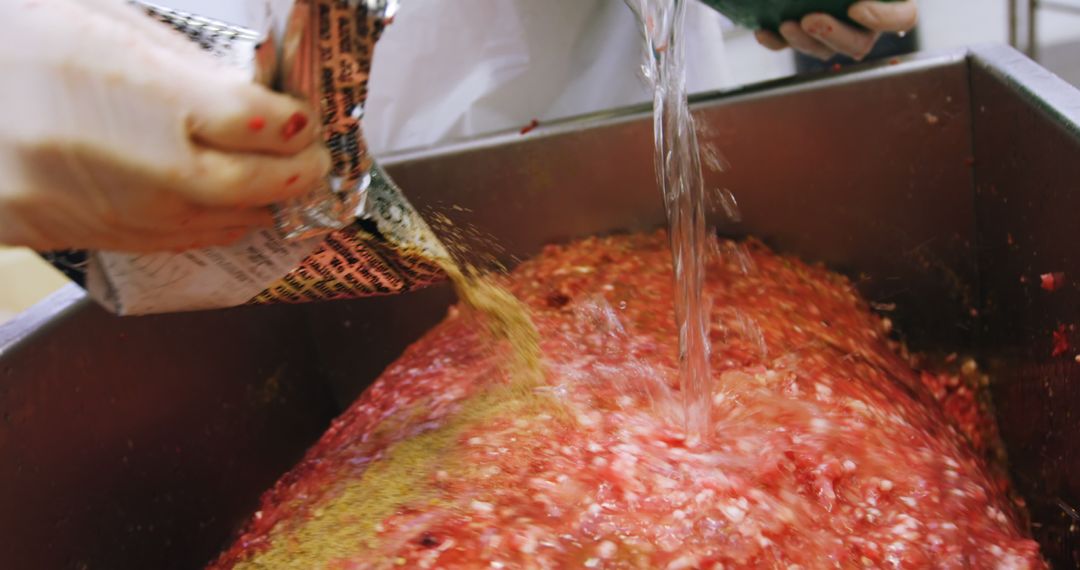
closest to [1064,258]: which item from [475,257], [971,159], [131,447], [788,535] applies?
[971,159]

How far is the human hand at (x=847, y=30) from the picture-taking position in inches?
62.5

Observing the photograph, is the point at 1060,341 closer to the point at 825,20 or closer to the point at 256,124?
the point at 825,20

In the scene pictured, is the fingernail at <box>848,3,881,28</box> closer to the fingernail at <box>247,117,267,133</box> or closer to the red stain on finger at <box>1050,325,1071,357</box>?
the red stain on finger at <box>1050,325,1071,357</box>

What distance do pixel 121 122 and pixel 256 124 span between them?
0.11 metres

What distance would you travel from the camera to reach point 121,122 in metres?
0.74

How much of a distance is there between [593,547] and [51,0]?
29.2 inches

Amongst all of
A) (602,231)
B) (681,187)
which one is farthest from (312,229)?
(602,231)

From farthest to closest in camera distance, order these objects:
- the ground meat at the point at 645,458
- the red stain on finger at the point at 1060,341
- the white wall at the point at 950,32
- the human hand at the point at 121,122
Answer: the white wall at the point at 950,32 → the red stain on finger at the point at 1060,341 → the ground meat at the point at 645,458 → the human hand at the point at 121,122

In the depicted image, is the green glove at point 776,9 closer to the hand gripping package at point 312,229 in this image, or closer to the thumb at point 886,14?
the thumb at point 886,14

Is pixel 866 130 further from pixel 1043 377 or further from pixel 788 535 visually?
pixel 788 535

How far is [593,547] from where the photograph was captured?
969 millimetres

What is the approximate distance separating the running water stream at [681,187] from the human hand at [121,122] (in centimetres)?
63

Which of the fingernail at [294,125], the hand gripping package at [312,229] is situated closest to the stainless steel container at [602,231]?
the hand gripping package at [312,229]

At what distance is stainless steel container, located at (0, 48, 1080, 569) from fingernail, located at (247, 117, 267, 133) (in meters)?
0.64
